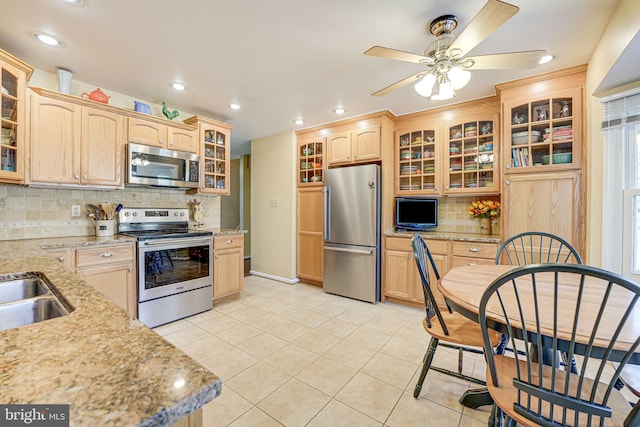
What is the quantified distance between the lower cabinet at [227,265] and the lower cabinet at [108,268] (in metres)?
0.83

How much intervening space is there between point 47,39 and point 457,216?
4.15m

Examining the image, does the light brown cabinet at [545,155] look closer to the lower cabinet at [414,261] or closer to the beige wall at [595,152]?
the beige wall at [595,152]

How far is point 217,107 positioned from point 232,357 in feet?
8.93

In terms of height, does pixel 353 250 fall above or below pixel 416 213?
below

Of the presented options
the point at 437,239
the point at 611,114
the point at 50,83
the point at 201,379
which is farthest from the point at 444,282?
the point at 50,83

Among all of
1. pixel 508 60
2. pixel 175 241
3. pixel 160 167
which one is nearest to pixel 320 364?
pixel 175 241

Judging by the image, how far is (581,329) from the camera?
99 centimetres

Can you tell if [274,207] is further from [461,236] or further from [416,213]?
[461,236]

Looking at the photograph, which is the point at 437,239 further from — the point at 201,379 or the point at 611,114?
the point at 201,379

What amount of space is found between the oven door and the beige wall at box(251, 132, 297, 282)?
1417 mm

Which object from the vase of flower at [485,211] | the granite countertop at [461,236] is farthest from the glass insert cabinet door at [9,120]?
the vase of flower at [485,211]

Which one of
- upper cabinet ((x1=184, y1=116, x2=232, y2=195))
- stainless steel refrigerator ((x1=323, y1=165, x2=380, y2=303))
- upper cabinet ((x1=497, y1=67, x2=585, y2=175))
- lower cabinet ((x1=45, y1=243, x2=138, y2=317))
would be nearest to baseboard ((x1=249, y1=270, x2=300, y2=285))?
stainless steel refrigerator ((x1=323, y1=165, x2=380, y2=303))

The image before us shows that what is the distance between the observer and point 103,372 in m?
0.52

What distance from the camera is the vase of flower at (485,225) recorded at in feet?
10.6
